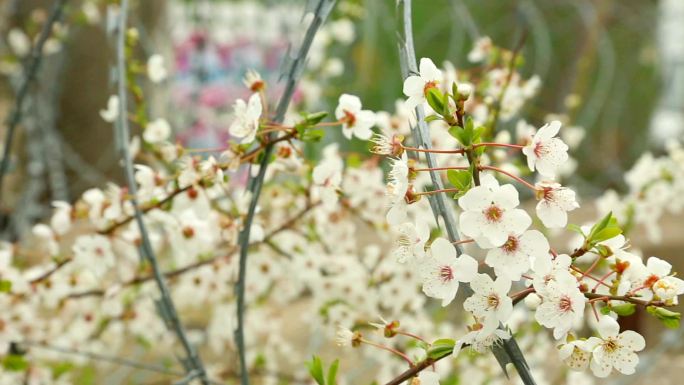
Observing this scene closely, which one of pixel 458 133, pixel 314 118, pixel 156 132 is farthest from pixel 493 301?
pixel 156 132

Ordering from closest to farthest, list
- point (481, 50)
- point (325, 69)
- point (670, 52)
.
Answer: point (481, 50) → point (325, 69) → point (670, 52)

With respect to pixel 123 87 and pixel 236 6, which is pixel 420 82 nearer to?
pixel 123 87

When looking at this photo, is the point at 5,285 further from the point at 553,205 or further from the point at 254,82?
the point at 553,205

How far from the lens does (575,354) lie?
0.51 meters

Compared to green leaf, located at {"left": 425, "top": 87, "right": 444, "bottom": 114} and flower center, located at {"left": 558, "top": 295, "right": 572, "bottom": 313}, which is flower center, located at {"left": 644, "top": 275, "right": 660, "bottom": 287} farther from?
green leaf, located at {"left": 425, "top": 87, "right": 444, "bottom": 114}

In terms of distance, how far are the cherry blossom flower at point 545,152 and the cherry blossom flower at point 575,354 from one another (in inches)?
4.2

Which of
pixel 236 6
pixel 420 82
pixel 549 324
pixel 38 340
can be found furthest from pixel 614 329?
pixel 236 6

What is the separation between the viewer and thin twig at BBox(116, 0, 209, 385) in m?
0.72

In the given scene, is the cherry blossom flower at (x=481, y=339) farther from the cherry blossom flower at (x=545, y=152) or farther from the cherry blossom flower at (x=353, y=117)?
the cherry blossom flower at (x=353, y=117)

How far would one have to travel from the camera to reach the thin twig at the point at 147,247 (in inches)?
28.3

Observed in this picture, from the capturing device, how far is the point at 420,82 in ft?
1.72

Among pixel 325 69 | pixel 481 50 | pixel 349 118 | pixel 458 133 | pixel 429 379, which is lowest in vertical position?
pixel 429 379

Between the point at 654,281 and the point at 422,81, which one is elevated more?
the point at 422,81

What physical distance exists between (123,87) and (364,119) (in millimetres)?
261
